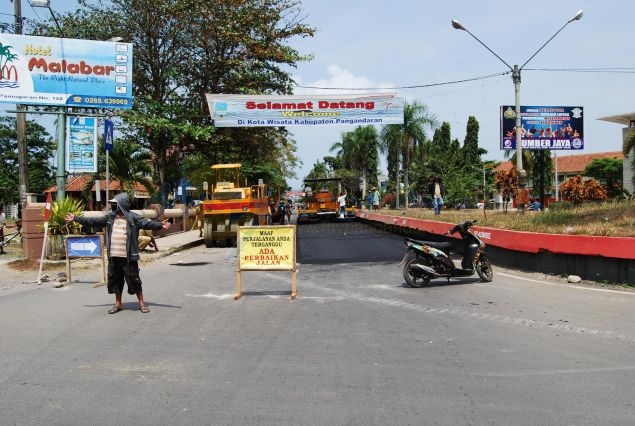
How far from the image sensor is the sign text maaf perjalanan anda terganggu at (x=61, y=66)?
18.8m

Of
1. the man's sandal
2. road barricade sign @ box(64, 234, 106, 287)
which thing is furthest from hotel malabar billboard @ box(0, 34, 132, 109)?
the man's sandal

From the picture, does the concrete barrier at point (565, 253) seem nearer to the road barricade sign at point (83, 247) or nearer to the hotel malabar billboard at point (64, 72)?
the road barricade sign at point (83, 247)

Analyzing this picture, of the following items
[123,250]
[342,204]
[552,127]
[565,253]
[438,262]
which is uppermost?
[552,127]

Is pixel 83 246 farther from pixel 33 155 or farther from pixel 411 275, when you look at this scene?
pixel 33 155

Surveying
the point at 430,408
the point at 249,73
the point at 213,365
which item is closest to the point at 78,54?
the point at 249,73

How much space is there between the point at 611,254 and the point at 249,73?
854 inches

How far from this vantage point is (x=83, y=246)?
12133 mm

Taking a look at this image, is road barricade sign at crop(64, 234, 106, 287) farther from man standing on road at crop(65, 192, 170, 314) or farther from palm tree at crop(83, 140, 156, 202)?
palm tree at crop(83, 140, 156, 202)

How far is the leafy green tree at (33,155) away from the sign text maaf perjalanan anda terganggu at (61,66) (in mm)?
39034

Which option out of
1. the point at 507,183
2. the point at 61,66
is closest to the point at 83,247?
the point at 61,66

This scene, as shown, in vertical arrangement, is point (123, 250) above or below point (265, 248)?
above

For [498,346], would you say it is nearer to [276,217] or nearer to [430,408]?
[430,408]

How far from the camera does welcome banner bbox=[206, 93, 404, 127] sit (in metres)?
16.5

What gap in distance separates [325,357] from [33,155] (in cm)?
5890
